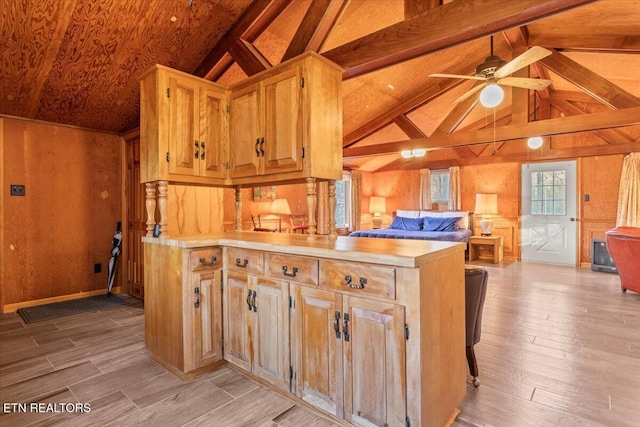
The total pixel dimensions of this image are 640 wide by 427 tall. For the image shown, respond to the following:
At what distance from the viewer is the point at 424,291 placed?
1.43 meters

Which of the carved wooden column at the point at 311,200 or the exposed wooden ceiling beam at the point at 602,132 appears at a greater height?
the exposed wooden ceiling beam at the point at 602,132

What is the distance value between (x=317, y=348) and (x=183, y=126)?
1895 mm

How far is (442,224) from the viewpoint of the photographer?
7160 mm

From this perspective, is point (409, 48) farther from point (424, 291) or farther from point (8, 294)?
point (8, 294)

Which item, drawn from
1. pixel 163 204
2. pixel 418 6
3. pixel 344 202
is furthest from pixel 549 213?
pixel 163 204

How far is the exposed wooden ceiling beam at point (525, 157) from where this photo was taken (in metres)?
6.14

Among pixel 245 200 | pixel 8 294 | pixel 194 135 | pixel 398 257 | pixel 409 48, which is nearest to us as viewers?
pixel 398 257

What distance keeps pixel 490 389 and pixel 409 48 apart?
235cm

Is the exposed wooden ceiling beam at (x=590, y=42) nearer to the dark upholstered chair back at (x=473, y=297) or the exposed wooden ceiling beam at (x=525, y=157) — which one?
the exposed wooden ceiling beam at (x=525, y=157)

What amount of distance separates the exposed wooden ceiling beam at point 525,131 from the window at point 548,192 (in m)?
2.21

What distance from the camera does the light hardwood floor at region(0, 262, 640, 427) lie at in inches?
71.3

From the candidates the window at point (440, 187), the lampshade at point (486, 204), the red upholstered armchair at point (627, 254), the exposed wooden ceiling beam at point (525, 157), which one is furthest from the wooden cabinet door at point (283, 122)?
the window at point (440, 187)

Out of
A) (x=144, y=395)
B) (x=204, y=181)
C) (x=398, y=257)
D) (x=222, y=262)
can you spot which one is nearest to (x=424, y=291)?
(x=398, y=257)

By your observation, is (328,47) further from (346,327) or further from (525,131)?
(346,327)
